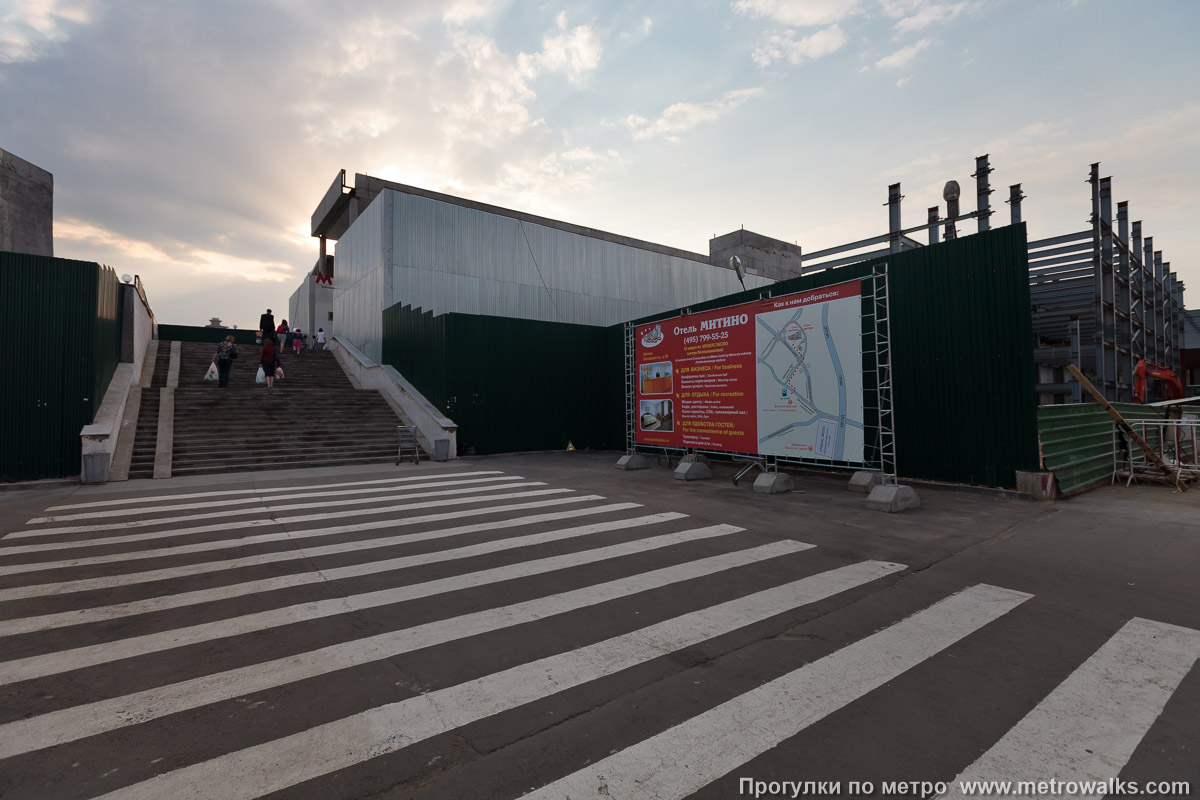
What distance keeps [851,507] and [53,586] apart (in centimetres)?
Result: 1088

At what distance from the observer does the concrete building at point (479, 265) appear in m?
25.5

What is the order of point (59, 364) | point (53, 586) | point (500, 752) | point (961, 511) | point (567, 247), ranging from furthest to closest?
point (567, 247) → point (59, 364) → point (961, 511) → point (53, 586) → point (500, 752)

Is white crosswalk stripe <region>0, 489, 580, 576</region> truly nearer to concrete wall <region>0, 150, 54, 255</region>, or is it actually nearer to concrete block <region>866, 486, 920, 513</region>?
concrete block <region>866, 486, 920, 513</region>

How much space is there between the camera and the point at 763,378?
39.2 ft

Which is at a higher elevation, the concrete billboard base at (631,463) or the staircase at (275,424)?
the staircase at (275,424)

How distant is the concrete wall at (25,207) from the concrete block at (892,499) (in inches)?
946

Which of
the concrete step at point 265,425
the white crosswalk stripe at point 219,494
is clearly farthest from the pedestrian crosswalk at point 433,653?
the concrete step at point 265,425

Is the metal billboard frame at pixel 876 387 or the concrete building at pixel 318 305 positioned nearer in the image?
the metal billboard frame at pixel 876 387

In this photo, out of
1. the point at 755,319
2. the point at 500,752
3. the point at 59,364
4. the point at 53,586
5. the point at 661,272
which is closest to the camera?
the point at 500,752

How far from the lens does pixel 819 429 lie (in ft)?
35.3

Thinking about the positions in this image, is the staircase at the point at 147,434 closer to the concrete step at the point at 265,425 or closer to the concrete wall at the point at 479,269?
the concrete step at the point at 265,425

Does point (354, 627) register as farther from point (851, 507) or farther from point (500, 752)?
point (851, 507)

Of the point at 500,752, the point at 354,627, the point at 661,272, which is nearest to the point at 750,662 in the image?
the point at 500,752

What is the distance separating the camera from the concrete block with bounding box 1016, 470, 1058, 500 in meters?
10.2
